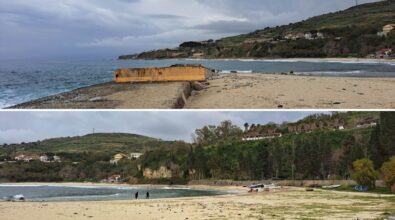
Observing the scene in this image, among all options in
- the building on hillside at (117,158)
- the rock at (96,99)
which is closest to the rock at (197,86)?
the rock at (96,99)

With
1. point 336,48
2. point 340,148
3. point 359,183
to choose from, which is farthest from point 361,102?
point 336,48

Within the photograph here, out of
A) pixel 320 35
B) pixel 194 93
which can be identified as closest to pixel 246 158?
pixel 194 93

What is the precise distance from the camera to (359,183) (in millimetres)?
38375

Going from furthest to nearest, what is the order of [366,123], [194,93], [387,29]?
[387,29], [366,123], [194,93]

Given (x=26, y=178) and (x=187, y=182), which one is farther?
(x=26, y=178)

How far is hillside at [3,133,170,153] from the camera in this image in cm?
12288

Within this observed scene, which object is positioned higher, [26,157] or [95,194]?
[95,194]

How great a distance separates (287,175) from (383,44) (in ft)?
132

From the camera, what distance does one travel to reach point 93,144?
134500mm

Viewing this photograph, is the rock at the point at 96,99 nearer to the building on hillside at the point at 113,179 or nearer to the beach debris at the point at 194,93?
the beach debris at the point at 194,93

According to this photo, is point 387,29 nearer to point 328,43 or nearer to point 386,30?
point 386,30

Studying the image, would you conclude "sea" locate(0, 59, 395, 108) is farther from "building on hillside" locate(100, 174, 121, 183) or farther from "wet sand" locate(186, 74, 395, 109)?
"building on hillside" locate(100, 174, 121, 183)

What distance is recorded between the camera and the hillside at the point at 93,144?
403ft

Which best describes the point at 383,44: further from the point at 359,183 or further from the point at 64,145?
the point at 64,145
